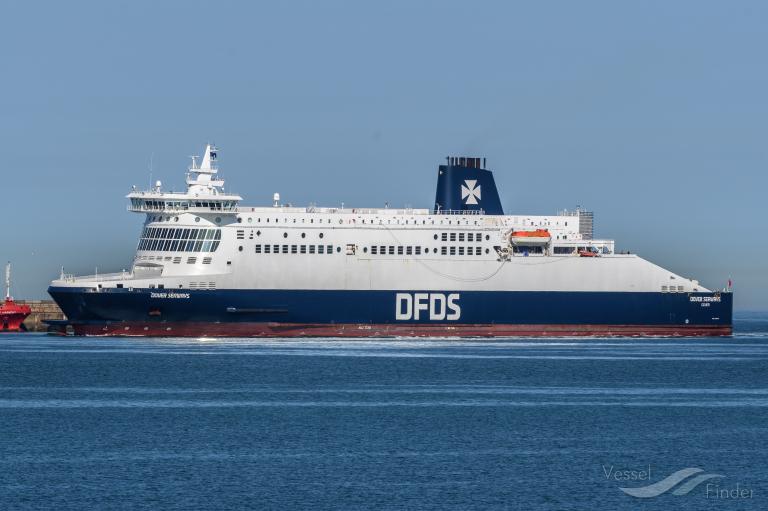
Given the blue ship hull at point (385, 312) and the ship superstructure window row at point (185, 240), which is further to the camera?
the ship superstructure window row at point (185, 240)

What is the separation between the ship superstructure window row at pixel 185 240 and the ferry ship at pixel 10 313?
18.1 meters

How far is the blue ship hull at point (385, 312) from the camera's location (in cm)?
6350

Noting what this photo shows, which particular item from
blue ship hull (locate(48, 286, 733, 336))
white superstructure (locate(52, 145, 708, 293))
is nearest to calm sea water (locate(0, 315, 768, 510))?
blue ship hull (locate(48, 286, 733, 336))

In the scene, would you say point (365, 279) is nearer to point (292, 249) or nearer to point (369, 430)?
point (292, 249)

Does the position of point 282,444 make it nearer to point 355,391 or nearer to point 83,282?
point 355,391

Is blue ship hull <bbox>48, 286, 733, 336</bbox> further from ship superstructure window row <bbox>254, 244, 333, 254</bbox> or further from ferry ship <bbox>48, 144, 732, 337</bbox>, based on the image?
ship superstructure window row <bbox>254, 244, 333, 254</bbox>

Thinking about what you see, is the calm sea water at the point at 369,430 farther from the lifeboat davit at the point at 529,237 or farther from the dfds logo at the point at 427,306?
the lifeboat davit at the point at 529,237

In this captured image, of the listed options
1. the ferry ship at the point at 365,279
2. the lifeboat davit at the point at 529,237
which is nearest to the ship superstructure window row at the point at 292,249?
the ferry ship at the point at 365,279

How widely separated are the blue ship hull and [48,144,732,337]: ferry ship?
2.5 inches

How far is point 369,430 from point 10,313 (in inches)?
2079

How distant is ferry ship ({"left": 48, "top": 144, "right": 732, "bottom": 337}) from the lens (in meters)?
64.1

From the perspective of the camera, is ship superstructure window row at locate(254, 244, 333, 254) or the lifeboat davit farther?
the lifeboat davit

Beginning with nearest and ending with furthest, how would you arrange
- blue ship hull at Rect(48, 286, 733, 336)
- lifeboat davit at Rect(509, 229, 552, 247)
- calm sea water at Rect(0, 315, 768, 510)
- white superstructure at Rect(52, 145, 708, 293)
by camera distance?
1. calm sea water at Rect(0, 315, 768, 510)
2. blue ship hull at Rect(48, 286, 733, 336)
3. white superstructure at Rect(52, 145, 708, 293)
4. lifeboat davit at Rect(509, 229, 552, 247)

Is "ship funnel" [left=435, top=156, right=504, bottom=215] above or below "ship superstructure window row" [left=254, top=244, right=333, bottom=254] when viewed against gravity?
above
